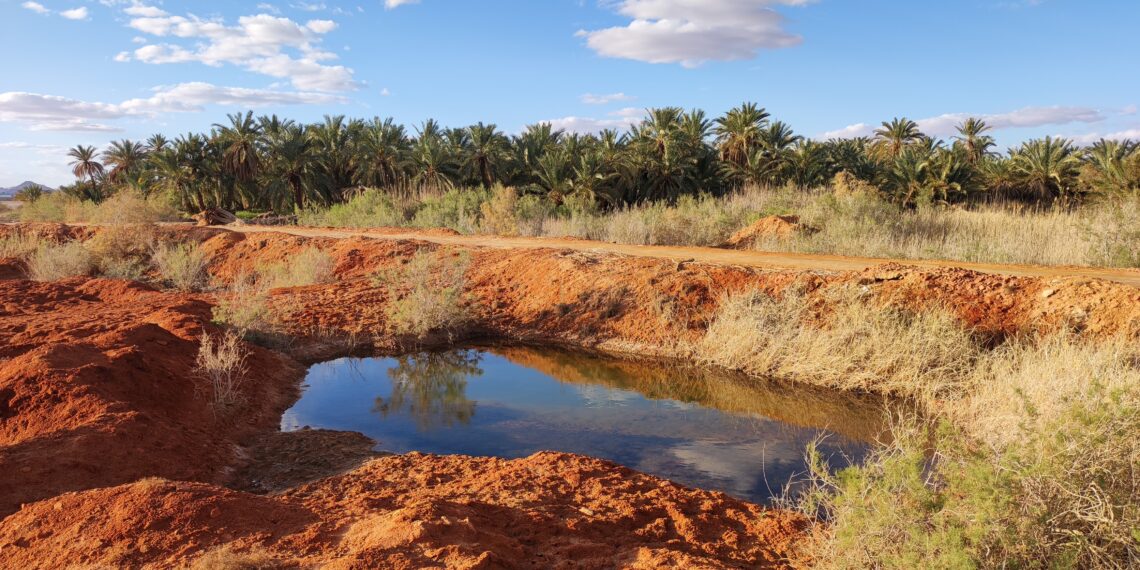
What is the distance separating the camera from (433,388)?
398 inches

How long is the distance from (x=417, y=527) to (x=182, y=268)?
605 inches

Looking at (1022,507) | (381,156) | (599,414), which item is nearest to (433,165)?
(381,156)

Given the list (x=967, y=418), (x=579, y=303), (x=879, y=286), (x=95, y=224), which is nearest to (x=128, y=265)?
(x=95, y=224)

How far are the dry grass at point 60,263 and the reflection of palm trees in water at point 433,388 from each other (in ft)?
34.4

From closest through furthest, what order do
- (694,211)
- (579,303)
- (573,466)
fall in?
(573,466)
(579,303)
(694,211)

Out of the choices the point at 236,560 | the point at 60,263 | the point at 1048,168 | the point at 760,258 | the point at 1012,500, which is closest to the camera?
the point at 1012,500

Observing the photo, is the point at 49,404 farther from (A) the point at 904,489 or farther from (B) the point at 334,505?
(A) the point at 904,489

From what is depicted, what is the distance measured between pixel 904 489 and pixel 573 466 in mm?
2993

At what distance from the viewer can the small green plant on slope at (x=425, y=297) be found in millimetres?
11969

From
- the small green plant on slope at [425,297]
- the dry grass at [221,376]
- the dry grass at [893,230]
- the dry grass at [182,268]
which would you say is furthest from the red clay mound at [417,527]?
the dry grass at [182,268]

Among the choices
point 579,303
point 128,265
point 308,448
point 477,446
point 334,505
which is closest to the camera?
point 334,505

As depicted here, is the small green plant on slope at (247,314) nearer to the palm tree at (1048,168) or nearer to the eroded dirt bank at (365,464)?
the eroded dirt bank at (365,464)

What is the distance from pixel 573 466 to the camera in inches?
249

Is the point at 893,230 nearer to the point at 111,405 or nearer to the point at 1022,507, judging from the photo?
the point at 1022,507
